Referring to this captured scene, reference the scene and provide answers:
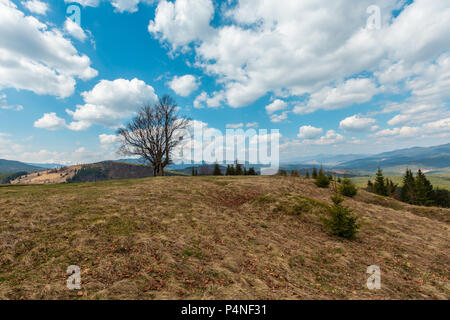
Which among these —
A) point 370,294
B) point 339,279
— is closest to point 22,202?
point 339,279

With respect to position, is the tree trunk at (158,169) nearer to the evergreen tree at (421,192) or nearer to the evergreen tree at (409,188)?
the evergreen tree at (421,192)

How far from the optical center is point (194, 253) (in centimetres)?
789

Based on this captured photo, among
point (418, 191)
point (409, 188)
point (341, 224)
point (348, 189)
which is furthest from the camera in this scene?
point (409, 188)

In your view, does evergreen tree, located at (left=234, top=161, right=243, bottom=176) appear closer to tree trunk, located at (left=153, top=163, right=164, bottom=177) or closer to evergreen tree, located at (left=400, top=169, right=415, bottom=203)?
tree trunk, located at (left=153, top=163, right=164, bottom=177)

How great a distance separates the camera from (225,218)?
1242 centimetres

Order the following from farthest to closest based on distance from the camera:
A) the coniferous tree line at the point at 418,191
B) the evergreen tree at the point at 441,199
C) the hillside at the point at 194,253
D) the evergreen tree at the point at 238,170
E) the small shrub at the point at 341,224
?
the evergreen tree at the point at 238,170 → the evergreen tree at the point at 441,199 → the coniferous tree line at the point at 418,191 → the small shrub at the point at 341,224 → the hillside at the point at 194,253

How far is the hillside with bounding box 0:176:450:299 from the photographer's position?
5775mm

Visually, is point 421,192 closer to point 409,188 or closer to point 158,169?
point 409,188

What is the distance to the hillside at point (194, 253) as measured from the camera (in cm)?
578

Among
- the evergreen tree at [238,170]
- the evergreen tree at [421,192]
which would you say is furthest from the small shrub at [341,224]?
the evergreen tree at [238,170]

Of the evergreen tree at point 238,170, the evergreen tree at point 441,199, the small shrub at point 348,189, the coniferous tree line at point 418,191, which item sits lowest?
the evergreen tree at point 441,199

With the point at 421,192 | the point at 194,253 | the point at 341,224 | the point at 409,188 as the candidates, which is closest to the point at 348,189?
the point at 341,224

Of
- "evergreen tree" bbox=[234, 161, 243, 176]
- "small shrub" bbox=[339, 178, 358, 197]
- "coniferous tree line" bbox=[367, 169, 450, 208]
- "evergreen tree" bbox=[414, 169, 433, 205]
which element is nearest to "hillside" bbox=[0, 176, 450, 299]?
"small shrub" bbox=[339, 178, 358, 197]
